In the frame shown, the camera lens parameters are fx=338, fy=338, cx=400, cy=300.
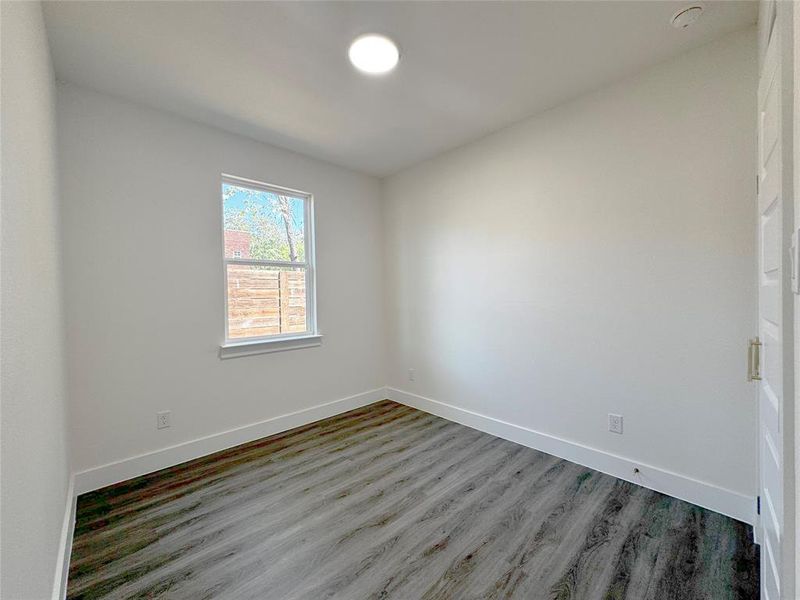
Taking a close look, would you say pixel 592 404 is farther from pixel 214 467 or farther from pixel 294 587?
pixel 214 467

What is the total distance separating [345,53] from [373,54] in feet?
0.53

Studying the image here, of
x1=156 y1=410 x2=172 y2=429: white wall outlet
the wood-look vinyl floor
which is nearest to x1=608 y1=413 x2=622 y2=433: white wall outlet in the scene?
the wood-look vinyl floor

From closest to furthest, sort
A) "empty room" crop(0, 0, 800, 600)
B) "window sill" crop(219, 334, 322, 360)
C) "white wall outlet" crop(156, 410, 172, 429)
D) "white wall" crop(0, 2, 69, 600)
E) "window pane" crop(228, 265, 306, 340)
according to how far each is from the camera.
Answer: "white wall" crop(0, 2, 69, 600)
"empty room" crop(0, 0, 800, 600)
"white wall outlet" crop(156, 410, 172, 429)
"window sill" crop(219, 334, 322, 360)
"window pane" crop(228, 265, 306, 340)

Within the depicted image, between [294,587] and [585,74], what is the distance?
323cm

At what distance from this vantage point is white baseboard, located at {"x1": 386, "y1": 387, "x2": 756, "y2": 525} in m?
1.86

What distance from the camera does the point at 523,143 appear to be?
8.93ft

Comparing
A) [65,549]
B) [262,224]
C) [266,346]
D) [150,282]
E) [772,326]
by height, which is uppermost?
[262,224]

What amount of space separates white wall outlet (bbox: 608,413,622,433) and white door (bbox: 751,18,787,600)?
927 millimetres

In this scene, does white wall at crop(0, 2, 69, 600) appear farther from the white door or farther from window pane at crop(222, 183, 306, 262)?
the white door

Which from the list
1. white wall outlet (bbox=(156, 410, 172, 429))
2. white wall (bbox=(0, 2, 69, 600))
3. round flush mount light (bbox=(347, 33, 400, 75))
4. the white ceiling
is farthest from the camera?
white wall outlet (bbox=(156, 410, 172, 429))

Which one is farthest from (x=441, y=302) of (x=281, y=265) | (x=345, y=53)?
(x=345, y=53)

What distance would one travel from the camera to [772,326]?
1110 millimetres

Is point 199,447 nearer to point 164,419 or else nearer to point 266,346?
point 164,419

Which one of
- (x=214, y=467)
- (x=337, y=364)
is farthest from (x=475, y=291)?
(x=214, y=467)
